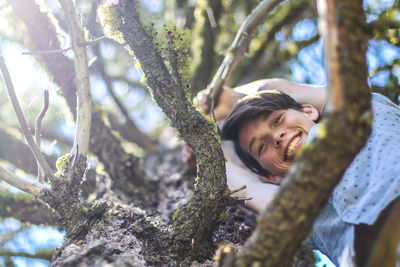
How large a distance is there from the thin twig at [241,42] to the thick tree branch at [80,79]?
37.7 inches

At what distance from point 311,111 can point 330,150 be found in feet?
5.19

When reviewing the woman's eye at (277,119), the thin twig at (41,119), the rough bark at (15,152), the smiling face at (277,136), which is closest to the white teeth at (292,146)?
the smiling face at (277,136)

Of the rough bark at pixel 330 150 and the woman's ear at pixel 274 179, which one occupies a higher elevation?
the rough bark at pixel 330 150

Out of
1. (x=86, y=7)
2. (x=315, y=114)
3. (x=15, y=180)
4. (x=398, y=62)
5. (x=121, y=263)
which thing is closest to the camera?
(x=121, y=263)

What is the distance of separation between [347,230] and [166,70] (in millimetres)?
1000

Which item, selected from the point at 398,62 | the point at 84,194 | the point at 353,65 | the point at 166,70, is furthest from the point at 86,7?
the point at 398,62

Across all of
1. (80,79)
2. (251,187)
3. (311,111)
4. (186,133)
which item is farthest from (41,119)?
(311,111)

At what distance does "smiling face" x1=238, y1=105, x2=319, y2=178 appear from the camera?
6.84ft

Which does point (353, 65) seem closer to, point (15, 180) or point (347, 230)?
point (347, 230)

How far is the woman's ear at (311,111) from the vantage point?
2.31m

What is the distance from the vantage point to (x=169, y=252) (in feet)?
4.44

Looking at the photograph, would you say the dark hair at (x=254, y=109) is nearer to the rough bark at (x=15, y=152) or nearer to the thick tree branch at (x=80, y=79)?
the thick tree branch at (x=80, y=79)

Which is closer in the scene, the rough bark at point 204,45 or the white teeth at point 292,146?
the white teeth at point 292,146

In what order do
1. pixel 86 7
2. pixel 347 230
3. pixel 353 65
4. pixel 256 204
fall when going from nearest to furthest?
pixel 353 65 → pixel 347 230 → pixel 256 204 → pixel 86 7
